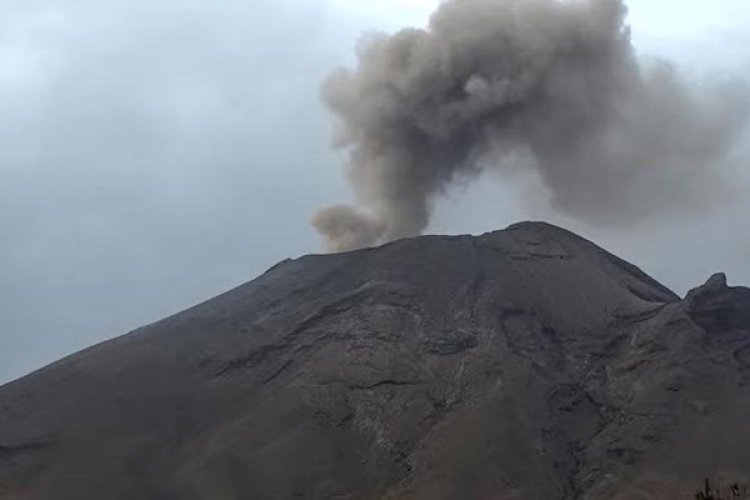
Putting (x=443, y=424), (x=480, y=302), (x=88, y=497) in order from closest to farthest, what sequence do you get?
(x=88, y=497) → (x=443, y=424) → (x=480, y=302)

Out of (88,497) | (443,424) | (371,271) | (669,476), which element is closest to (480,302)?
(371,271)

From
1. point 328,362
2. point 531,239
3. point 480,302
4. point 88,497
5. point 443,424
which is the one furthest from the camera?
point 531,239

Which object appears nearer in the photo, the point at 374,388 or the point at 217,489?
the point at 217,489

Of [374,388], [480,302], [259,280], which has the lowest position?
[374,388]

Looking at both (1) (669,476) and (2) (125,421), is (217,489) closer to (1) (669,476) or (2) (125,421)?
(2) (125,421)

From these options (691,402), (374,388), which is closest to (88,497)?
(374,388)

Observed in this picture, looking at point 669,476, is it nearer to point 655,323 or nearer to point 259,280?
point 655,323

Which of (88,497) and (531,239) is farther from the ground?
(531,239)
